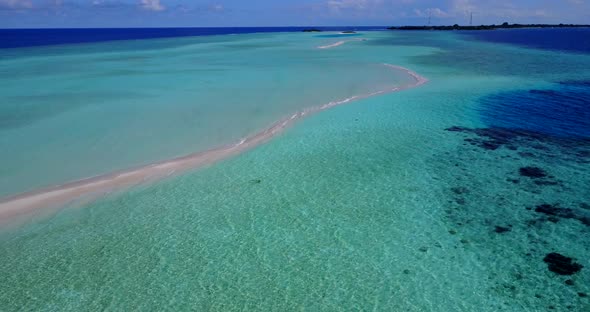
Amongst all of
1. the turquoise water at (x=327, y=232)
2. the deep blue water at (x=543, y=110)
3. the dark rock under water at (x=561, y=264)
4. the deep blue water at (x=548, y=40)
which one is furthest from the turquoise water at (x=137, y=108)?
the deep blue water at (x=548, y=40)

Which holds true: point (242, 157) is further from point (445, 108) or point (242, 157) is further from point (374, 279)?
point (445, 108)

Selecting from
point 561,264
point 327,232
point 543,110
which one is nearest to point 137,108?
point 327,232

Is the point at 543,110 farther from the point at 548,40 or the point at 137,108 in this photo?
the point at 548,40

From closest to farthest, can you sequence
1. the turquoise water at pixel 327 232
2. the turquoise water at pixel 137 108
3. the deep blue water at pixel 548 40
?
the turquoise water at pixel 327 232 → the turquoise water at pixel 137 108 → the deep blue water at pixel 548 40

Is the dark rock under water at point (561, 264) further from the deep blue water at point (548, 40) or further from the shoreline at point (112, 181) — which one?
the deep blue water at point (548, 40)

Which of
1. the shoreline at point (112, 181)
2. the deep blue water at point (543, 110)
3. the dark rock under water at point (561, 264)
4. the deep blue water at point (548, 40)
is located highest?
the deep blue water at point (548, 40)

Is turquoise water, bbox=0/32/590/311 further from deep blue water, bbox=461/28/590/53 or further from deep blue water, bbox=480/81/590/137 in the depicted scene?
deep blue water, bbox=461/28/590/53

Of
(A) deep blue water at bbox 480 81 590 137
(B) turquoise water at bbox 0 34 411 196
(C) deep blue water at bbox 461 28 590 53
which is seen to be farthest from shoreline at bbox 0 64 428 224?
(C) deep blue water at bbox 461 28 590 53

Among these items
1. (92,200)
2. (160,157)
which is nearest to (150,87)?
(160,157)
